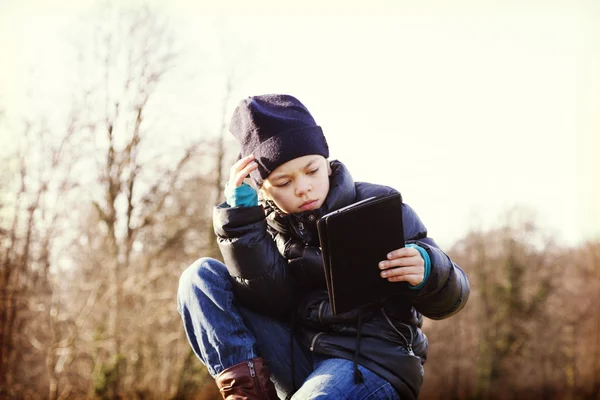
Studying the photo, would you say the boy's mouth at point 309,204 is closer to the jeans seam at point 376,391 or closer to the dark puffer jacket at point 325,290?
the dark puffer jacket at point 325,290

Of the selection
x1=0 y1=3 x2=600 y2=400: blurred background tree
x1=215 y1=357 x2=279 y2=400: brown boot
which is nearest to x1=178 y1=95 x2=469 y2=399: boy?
x1=215 y1=357 x2=279 y2=400: brown boot

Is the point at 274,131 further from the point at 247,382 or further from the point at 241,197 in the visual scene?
the point at 247,382

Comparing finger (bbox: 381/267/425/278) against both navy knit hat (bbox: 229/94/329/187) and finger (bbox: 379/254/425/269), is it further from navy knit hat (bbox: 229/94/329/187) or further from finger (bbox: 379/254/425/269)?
navy knit hat (bbox: 229/94/329/187)

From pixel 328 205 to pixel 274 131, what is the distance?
44 cm

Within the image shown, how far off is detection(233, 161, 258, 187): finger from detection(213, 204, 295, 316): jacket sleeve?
0.11 m

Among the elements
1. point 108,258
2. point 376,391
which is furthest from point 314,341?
point 108,258

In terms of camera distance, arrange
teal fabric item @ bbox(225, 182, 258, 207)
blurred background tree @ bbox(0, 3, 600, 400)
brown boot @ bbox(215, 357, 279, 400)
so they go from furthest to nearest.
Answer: blurred background tree @ bbox(0, 3, 600, 400) → teal fabric item @ bbox(225, 182, 258, 207) → brown boot @ bbox(215, 357, 279, 400)

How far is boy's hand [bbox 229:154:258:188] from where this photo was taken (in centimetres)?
222

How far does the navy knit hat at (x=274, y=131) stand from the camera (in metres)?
2.40

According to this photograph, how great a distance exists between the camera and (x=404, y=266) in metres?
2.07

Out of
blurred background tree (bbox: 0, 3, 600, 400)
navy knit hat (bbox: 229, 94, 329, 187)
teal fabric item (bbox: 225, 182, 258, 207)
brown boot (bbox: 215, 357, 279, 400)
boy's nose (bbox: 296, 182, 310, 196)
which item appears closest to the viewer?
brown boot (bbox: 215, 357, 279, 400)

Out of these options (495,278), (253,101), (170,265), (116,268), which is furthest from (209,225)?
(495,278)

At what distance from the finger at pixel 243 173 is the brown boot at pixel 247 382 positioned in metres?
0.72

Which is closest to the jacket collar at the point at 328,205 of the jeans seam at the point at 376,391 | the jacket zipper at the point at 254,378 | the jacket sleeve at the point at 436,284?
the jacket sleeve at the point at 436,284
